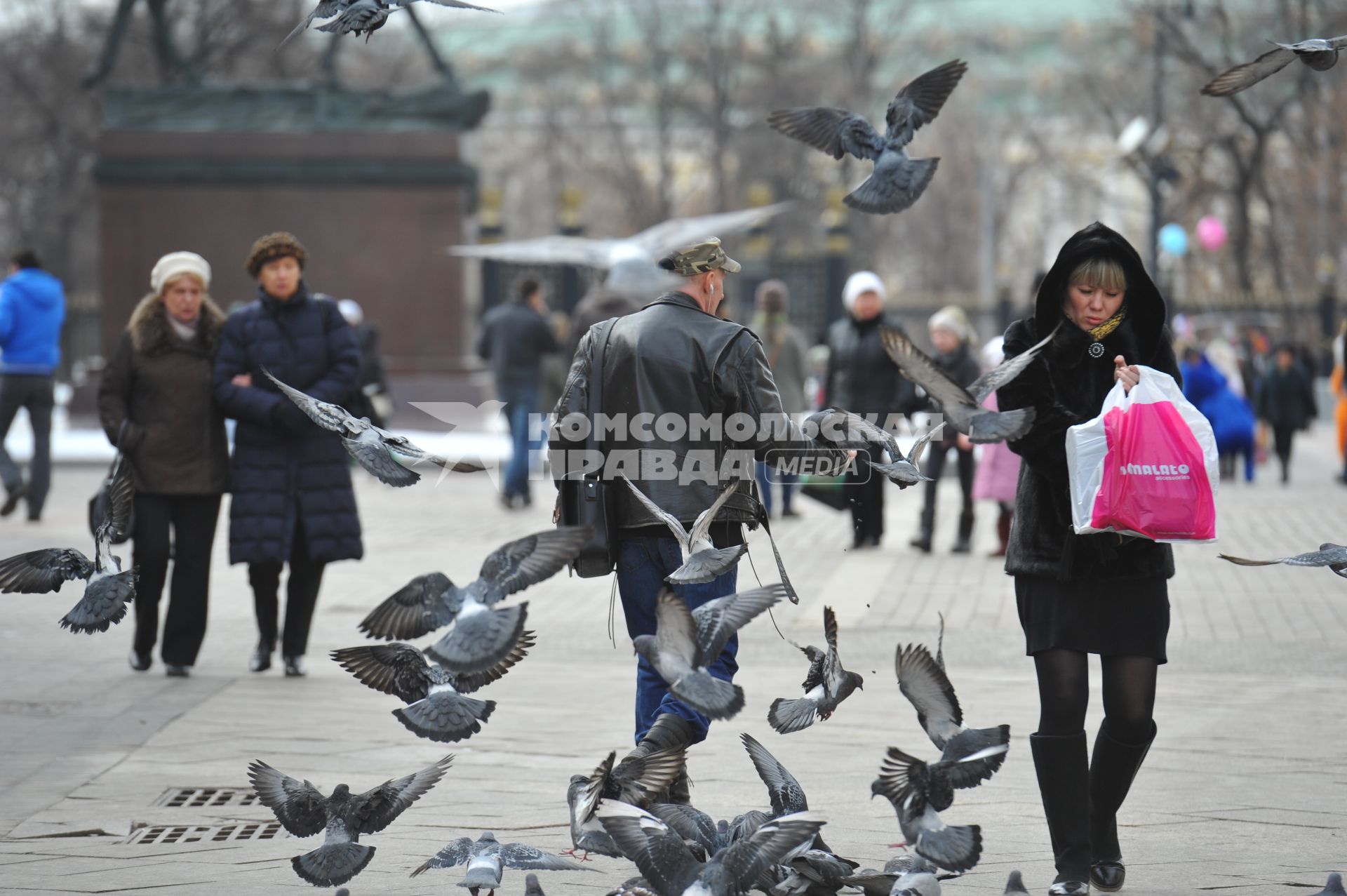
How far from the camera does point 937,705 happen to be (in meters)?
4.51

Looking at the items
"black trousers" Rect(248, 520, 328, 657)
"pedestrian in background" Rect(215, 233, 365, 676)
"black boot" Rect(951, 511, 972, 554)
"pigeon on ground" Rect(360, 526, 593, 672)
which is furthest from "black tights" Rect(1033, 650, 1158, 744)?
"black boot" Rect(951, 511, 972, 554)

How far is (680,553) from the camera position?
525cm

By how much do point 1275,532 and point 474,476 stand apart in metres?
8.83

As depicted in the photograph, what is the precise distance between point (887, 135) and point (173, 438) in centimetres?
390

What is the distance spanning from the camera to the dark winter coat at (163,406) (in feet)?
25.3

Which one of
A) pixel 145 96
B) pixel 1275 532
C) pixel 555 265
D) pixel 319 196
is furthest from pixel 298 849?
pixel 555 265

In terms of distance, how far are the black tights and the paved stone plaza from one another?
0.45 metres

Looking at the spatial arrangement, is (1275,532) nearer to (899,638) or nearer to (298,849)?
(899,638)

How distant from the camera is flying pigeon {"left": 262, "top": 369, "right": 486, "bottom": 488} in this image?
459 centimetres

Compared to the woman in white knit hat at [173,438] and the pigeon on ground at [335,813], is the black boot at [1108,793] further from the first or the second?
the woman in white knit hat at [173,438]

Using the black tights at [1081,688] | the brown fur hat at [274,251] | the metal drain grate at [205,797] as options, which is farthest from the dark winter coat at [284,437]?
the black tights at [1081,688]

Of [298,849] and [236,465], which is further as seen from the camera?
[236,465]

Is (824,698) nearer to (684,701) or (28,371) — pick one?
(684,701)

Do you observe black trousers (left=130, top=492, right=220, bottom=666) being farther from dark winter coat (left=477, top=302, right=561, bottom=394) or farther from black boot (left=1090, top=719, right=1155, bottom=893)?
dark winter coat (left=477, top=302, right=561, bottom=394)
